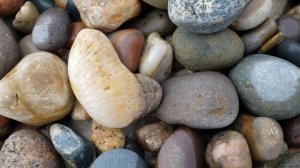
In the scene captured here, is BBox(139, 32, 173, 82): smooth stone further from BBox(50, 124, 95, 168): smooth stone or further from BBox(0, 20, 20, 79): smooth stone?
BBox(0, 20, 20, 79): smooth stone

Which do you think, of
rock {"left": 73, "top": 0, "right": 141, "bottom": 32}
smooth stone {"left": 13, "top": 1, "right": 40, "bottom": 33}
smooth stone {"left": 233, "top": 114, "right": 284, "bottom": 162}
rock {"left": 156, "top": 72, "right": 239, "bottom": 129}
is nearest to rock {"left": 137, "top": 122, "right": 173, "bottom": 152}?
rock {"left": 156, "top": 72, "right": 239, "bottom": 129}

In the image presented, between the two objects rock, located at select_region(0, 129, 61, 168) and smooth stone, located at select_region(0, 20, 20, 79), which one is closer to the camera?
rock, located at select_region(0, 129, 61, 168)

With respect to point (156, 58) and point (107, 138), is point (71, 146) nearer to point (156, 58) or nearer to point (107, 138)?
point (107, 138)

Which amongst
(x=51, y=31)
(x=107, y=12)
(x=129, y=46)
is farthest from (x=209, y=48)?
(x=51, y=31)

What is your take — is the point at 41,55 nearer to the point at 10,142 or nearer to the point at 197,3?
the point at 10,142

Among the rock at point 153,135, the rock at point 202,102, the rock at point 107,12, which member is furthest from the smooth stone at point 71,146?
the rock at point 107,12
